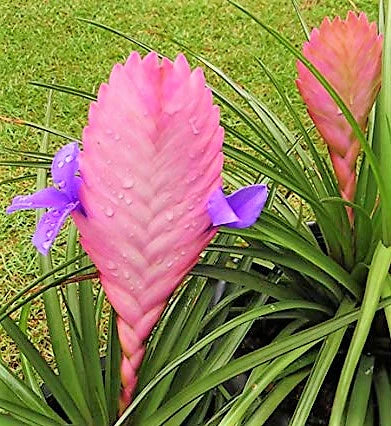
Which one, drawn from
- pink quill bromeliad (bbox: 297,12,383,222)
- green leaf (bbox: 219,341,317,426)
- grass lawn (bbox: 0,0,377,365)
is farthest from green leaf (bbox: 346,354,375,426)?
grass lawn (bbox: 0,0,377,365)

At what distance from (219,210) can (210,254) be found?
0.37m

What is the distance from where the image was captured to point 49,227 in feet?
2.30

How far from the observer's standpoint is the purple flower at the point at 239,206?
0.69 metres

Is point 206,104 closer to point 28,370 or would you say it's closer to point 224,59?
point 28,370

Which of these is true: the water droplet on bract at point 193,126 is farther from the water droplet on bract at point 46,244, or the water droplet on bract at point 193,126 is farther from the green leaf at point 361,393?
the green leaf at point 361,393

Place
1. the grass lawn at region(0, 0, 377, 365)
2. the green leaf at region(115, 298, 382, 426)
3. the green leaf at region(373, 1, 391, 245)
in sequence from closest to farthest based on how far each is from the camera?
the green leaf at region(115, 298, 382, 426), the green leaf at region(373, 1, 391, 245), the grass lawn at region(0, 0, 377, 365)

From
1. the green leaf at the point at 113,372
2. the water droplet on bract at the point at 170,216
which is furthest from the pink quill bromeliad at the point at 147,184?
the green leaf at the point at 113,372

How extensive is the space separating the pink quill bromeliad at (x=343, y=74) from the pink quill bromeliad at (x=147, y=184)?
0.27 metres

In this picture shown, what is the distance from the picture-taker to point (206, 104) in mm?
674

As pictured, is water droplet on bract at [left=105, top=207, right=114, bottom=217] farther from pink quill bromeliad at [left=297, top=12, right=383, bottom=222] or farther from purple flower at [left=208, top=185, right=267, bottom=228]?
pink quill bromeliad at [left=297, top=12, right=383, bottom=222]

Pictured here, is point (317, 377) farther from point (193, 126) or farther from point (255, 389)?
point (193, 126)

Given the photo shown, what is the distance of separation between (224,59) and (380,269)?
69.8 inches

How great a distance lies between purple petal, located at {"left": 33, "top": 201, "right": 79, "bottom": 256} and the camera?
27.4 inches

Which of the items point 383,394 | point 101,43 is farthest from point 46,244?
point 101,43
